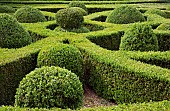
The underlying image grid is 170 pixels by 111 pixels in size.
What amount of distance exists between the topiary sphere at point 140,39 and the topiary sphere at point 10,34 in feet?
10.7

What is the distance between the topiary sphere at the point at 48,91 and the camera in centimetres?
699

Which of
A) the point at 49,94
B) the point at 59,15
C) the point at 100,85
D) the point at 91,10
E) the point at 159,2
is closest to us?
the point at 49,94

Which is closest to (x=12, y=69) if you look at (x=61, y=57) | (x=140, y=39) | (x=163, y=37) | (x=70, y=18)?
(x=61, y=57)

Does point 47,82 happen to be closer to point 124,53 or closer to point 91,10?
point 124,53

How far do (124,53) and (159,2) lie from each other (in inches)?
743

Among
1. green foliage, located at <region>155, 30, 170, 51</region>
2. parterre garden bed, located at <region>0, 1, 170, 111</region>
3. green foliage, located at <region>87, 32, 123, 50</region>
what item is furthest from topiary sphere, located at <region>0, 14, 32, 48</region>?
green foliage, located at <region>155, 30, 170, 51</region>

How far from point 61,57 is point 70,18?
16.5 ft

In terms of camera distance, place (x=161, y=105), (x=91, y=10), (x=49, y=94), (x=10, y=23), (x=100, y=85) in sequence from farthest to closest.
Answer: (x=91, y=10) → (x=10, y=23) → (x=100, y=85) → (x=49, y=94) → (x=161, y=105)

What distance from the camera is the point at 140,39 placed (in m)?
11.1

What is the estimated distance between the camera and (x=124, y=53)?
978cm

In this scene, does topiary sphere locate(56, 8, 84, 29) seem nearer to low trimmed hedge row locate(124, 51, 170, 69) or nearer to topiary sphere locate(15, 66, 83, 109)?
low trimmed hedge row locate(124, 51, 170, 69)

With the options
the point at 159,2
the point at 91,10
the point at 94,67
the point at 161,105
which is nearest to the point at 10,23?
the point at 94,67

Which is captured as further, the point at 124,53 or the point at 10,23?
the point at 10,23

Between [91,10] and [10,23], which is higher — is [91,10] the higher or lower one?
the lower one
